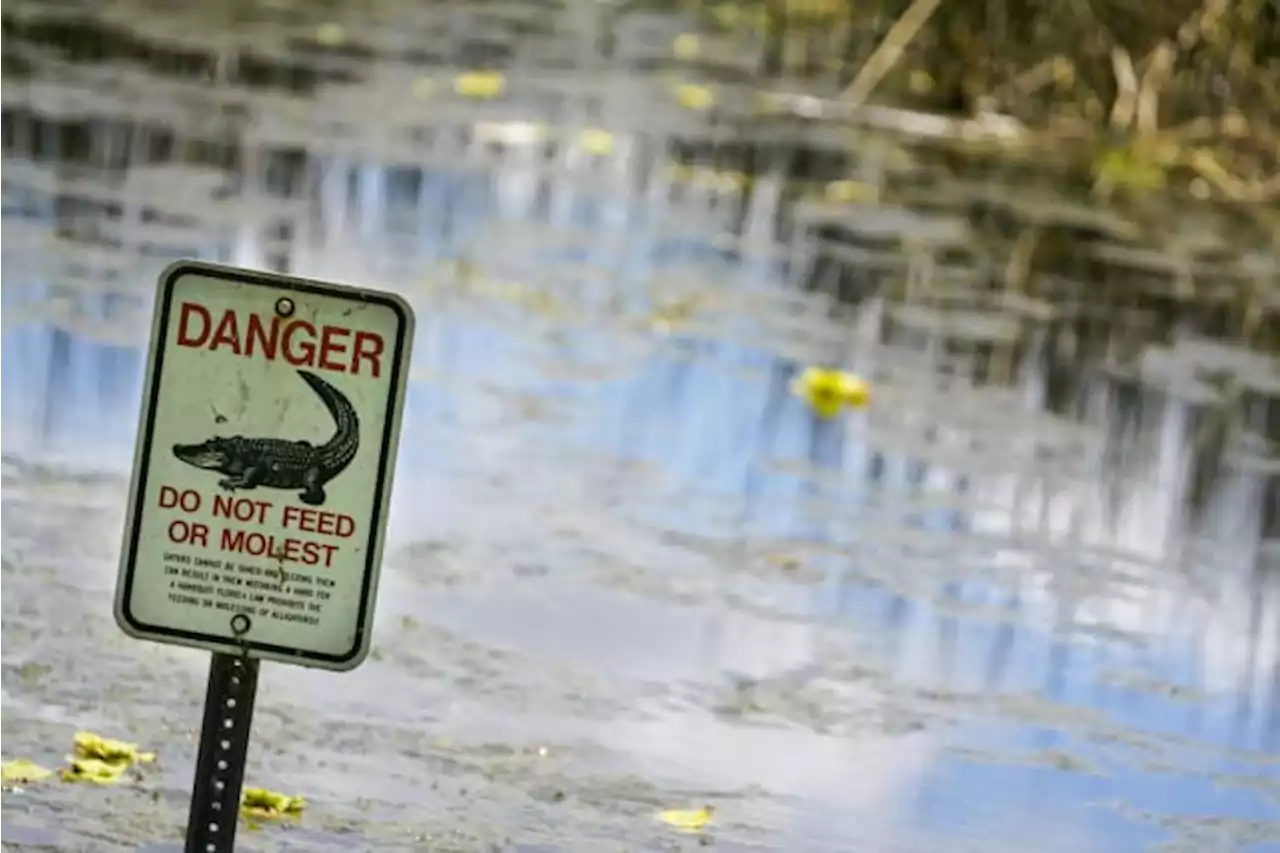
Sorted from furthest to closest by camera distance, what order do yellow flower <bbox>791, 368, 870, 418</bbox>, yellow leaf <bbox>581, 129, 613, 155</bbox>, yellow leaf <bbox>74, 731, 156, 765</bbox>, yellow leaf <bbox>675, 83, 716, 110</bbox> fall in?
yellow leaf <bbox>675, 83, 716, 110</bbox> → yellow leaf <bbox>581, 129, 613, 155</bbox> → yellow flower <bbox>791, 368, 870, 418</bbox> → yellow leaf <bbox>74, 731, 156, 765</bbox>

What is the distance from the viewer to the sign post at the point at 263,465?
9.16 ft

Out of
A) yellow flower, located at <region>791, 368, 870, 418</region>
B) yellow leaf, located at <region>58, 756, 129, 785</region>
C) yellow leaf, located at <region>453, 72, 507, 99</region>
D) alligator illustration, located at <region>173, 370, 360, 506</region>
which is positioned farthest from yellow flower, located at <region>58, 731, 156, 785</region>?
yellow leaf, located at <region>453, 72, 507, 99</region>

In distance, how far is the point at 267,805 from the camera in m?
4.37

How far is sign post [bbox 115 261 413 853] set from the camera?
2793mm

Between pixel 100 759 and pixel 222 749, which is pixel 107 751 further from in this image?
pixel 222 749

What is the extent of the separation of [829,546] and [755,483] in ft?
1.56

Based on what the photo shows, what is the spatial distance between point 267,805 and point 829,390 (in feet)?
11.6

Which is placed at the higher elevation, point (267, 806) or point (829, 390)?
point (829, 390)

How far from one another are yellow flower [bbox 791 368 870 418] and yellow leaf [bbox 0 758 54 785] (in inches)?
137

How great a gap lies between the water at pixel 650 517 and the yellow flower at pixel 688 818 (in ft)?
0.11

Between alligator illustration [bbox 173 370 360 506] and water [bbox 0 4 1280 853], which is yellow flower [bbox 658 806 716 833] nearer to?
water [bbox 0 4 1280 853]

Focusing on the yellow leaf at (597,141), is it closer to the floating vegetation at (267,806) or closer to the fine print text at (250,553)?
the floating vegetation at (267,806)

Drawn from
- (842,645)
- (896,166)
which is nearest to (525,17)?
(896,166)

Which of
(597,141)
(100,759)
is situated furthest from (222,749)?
(597,141)
